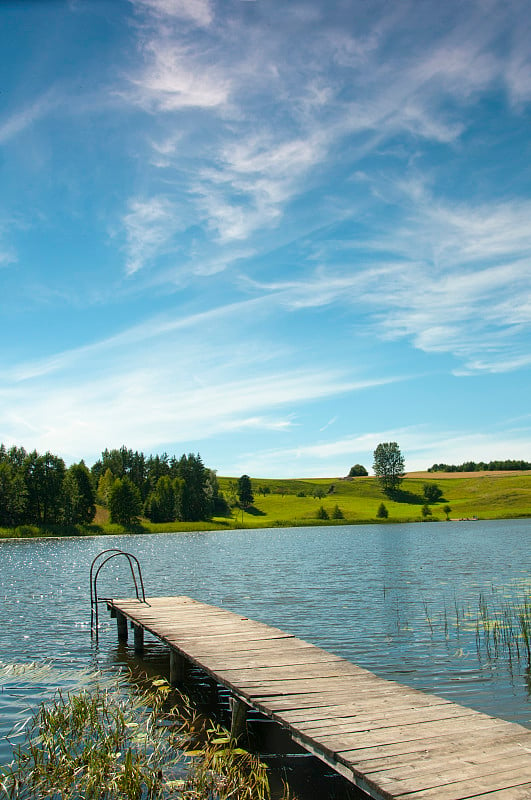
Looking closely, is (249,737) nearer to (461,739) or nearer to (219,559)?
(461,739)

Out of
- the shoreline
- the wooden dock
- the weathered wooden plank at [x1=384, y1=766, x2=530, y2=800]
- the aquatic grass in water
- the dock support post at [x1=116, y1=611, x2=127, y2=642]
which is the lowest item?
the shoreline

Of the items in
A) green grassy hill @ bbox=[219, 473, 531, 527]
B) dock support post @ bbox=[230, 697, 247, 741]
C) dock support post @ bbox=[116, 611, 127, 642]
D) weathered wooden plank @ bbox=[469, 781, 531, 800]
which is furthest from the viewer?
green grassy hill @ bbox=[219, 473, 531, 527]

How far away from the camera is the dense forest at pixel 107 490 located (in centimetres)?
11406

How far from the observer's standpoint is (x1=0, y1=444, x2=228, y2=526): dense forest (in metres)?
114

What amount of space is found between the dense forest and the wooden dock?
347ft

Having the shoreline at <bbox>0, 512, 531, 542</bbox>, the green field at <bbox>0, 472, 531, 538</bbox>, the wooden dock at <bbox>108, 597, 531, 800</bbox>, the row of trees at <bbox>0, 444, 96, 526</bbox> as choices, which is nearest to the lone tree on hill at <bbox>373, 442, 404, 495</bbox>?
the green field at <bbox>0, 472, 531, 538</bbox>

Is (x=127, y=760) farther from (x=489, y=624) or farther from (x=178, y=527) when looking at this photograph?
(x=178, y=527)

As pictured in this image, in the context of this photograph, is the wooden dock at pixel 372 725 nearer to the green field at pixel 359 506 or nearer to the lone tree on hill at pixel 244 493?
the green field at pixel 359 506

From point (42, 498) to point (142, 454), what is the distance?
57.2m

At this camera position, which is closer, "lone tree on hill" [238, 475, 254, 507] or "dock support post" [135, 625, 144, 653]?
"dock support post" [135, 625, 144, 653]

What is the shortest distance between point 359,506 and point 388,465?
29.1m

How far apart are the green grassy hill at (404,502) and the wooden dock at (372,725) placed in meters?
131

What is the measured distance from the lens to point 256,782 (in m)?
8.42

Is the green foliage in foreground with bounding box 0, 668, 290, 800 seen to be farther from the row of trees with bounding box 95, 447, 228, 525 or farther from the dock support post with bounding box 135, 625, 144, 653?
the row of trees with bounding box 95, 447, 228, 525
